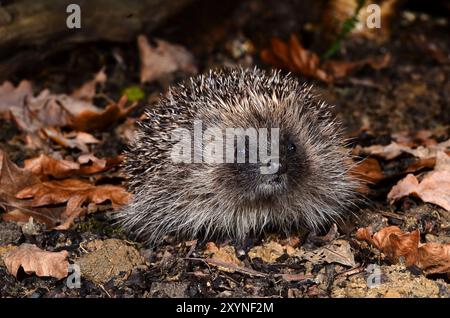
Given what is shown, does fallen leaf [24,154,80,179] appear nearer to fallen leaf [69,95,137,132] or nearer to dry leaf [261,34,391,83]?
fallen leaf [69,95,137,132]

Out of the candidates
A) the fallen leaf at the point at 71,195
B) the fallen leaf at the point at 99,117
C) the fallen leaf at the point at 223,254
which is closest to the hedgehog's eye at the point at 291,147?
the fallen leaf at the point at 223,254

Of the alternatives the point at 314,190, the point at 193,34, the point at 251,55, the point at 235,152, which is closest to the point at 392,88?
the point at 251,55

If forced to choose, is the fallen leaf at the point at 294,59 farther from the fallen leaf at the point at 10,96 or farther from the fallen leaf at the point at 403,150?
the fallen leaf at the point at 10,96

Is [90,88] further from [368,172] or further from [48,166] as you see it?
[368,172]

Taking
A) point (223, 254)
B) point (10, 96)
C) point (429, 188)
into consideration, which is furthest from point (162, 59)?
point (429, 188)

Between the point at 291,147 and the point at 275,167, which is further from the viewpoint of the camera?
the point at 291,147

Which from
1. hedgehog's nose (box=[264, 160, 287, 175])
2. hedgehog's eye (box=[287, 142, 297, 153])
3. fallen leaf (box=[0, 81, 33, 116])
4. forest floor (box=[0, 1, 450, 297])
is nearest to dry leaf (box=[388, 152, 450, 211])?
forest floor (box=[0, 1, 450, 297])
